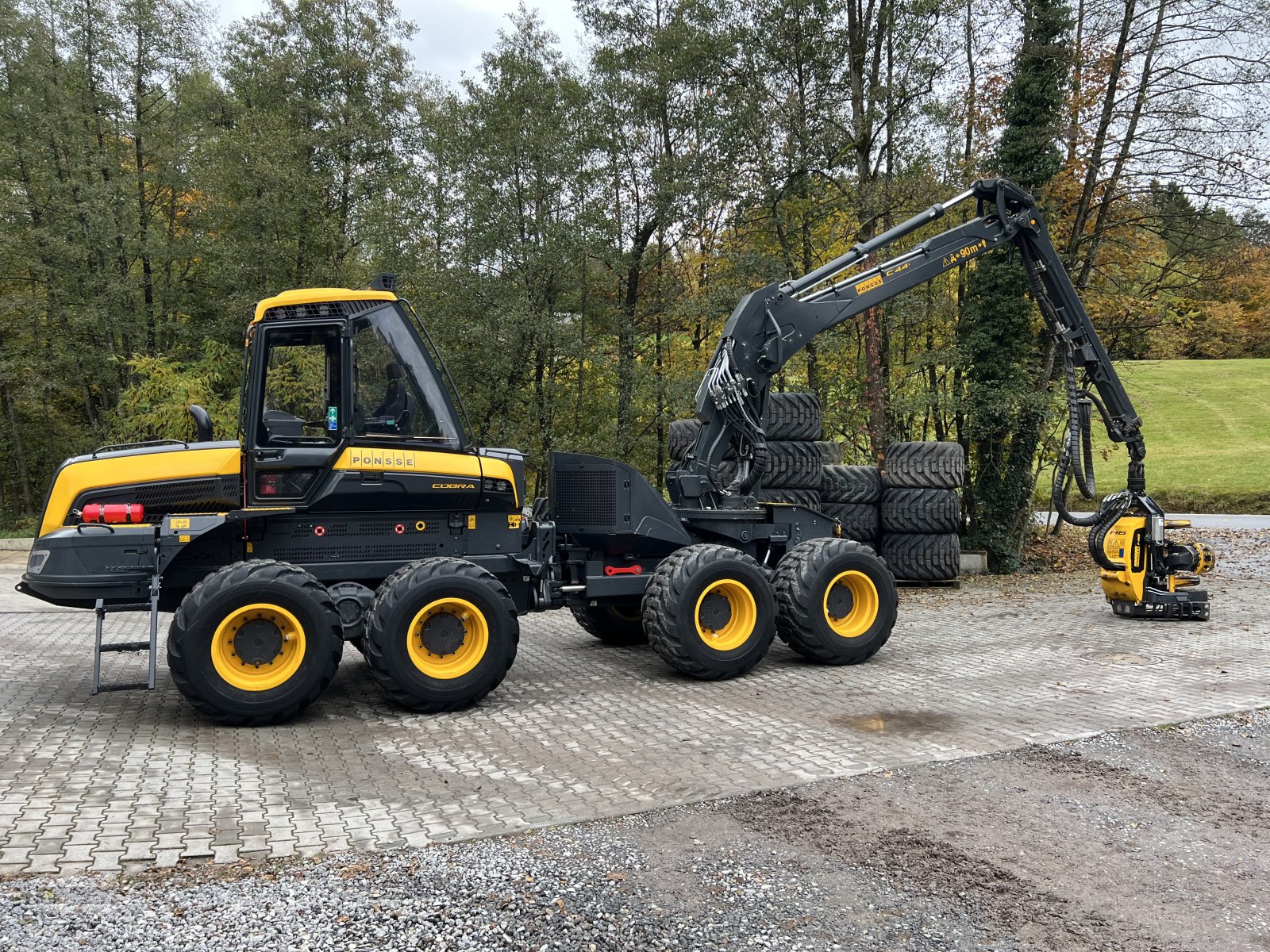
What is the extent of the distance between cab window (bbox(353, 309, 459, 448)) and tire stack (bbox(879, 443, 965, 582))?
8.13 m

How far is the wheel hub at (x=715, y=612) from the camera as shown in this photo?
25.5 ft

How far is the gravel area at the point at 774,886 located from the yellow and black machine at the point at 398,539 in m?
2.40

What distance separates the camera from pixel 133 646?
6477mm

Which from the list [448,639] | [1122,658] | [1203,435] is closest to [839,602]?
[1122,658]

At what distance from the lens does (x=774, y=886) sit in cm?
394

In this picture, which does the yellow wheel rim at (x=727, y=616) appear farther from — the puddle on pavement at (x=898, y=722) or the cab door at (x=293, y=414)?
the cab door at (x=293, y=414)

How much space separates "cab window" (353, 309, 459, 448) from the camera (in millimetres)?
6945

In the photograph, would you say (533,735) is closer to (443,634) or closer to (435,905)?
(443,634)

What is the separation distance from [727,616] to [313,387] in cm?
363

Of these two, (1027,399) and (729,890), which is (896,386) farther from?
(729,890)

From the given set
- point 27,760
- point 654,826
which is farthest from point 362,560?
point 654,826

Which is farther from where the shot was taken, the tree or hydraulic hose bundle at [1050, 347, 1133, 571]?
the tree

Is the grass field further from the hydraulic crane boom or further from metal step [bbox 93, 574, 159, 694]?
metal step [bbox 93, 574, 159, 694]

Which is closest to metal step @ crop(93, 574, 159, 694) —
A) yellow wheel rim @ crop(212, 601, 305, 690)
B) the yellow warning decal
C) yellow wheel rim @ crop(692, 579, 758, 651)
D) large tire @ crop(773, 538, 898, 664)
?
yellow wheel rim @ crop(212, 601, 305, 690)
